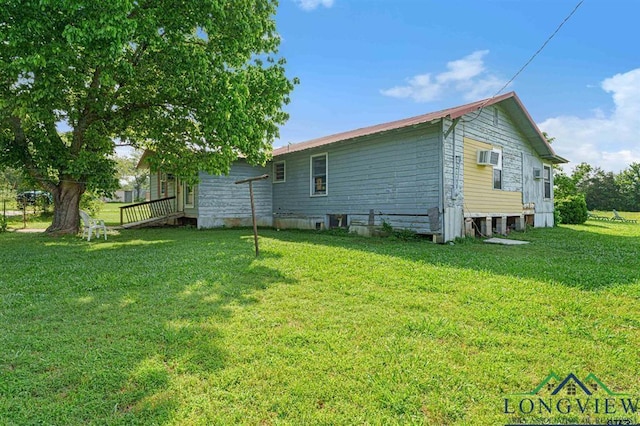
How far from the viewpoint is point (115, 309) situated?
3.69m

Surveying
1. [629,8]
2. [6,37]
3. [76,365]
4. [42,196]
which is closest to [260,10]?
[6,37]

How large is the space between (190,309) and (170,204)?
12638mm

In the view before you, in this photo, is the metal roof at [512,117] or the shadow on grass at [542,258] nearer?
the shadow on grass at [542,258]

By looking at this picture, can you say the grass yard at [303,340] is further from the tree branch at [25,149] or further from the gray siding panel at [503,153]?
the tree branch at [25,149]

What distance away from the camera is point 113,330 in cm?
313

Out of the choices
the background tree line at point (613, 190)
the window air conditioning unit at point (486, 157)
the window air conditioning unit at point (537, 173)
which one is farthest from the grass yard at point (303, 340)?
the background tree line at point (613, 190)

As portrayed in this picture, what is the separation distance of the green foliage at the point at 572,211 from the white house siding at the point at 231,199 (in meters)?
14.7

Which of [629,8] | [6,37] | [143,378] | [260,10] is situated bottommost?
[143,378]

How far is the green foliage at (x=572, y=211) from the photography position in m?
17.1

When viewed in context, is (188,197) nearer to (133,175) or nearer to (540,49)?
(540,49)

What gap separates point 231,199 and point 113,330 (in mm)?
11112

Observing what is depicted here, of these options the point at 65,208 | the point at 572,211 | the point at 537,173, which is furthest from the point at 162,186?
the point at 572,211

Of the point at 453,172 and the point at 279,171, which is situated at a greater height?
the point at 279,171

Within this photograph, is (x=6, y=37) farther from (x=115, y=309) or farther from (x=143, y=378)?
(x=143, y=378)
